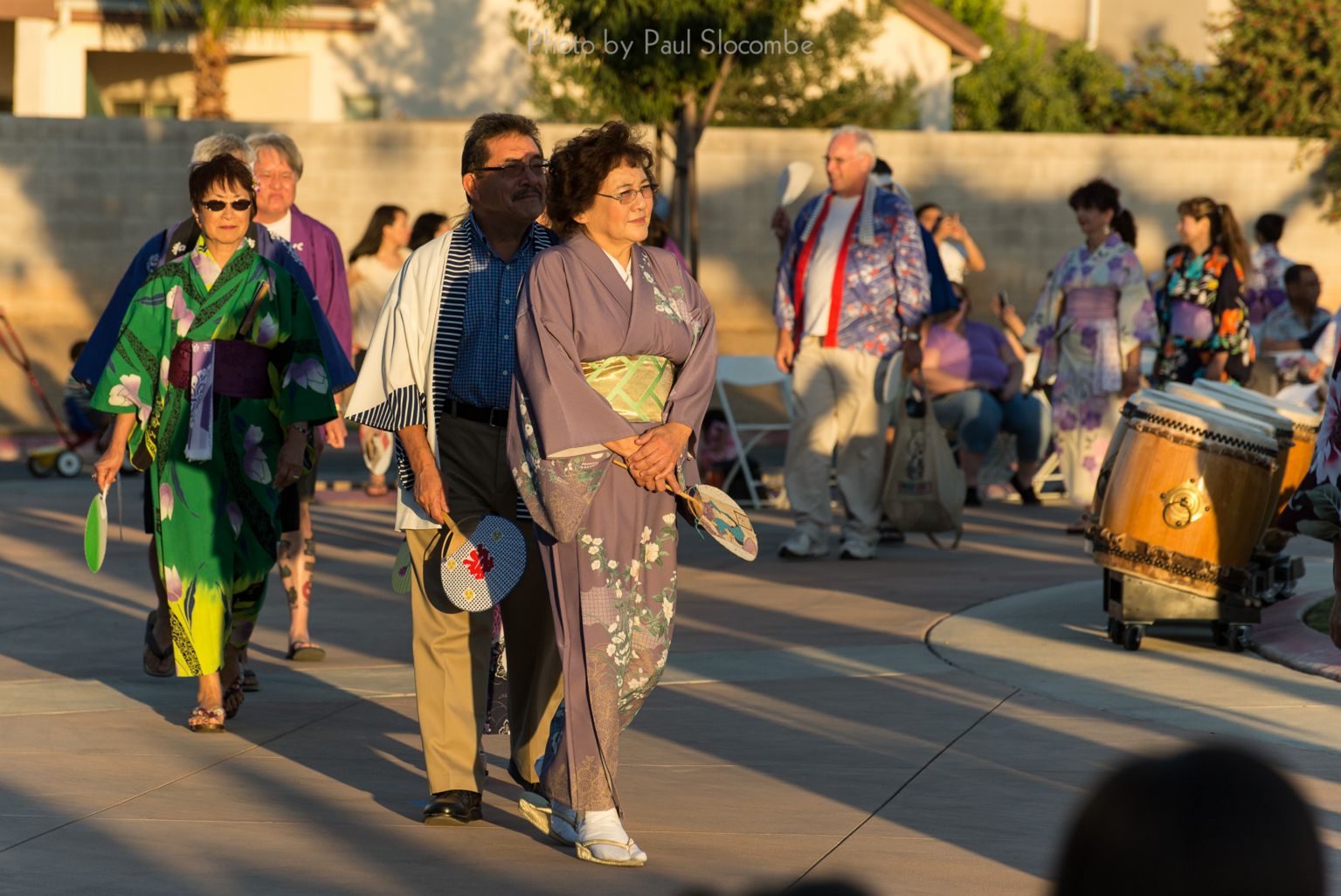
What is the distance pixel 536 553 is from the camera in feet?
18.5

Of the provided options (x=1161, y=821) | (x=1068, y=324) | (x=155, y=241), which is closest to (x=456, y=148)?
(x=1068, y=324)

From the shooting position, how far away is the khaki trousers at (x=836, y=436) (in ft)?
34.8

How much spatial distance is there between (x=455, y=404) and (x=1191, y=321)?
22.7ft

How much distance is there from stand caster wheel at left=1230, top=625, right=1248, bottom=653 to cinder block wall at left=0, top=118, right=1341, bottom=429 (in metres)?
15.3

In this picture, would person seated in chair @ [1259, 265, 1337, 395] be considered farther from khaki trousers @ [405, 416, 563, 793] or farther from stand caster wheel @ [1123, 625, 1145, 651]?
khaki trousers @ [405, 416, 563, 793]

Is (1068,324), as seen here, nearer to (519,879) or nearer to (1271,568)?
(1271,568)

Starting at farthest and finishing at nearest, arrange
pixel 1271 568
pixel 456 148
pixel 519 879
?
pixel 456 148
pixel 1271 568
pixel 519 879

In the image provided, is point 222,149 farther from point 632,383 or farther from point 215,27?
point 215,27

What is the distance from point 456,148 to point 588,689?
61.7 ft

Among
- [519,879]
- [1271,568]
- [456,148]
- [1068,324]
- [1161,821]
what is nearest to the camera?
[1161,821]

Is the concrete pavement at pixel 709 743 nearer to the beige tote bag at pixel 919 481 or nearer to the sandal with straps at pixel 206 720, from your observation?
the sandal with straps at pixel 206 720

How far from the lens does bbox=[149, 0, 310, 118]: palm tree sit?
27938 mm

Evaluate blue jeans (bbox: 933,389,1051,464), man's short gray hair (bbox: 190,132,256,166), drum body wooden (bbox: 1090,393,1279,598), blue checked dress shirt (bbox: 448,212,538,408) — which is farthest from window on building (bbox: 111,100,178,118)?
blue checked dress shirt (bbox: 448,212,538,408)

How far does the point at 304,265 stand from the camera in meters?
8.04
